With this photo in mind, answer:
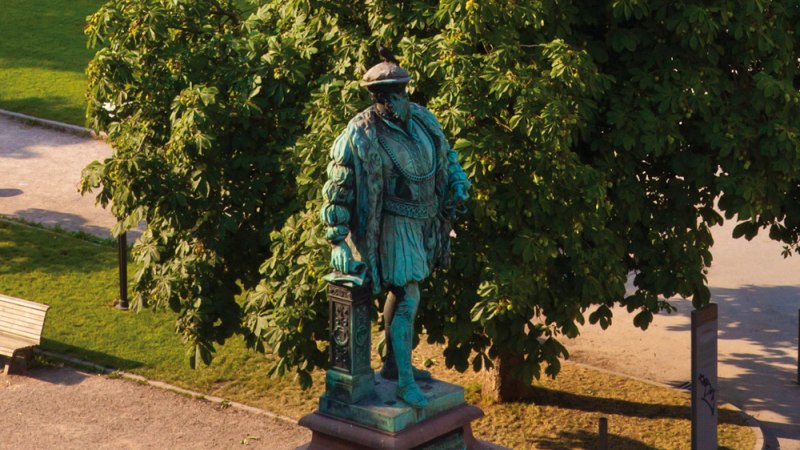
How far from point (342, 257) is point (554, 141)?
2977 mm

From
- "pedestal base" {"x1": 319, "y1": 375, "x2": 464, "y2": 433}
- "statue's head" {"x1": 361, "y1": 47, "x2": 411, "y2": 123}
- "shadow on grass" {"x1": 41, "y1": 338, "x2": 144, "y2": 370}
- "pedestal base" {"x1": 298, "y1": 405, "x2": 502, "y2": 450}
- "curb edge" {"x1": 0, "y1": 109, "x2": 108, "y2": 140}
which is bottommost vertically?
"shadow on grass" {"x1": 41, "y1": 338, "x2": 144, "y2": 370}

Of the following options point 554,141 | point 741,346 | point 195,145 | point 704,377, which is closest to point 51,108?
point 741,346

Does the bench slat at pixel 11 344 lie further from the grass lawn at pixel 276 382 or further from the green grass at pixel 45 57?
the green grass at pixel 45 57

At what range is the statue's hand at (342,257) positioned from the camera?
32.7 feet

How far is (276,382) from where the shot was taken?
1742cm

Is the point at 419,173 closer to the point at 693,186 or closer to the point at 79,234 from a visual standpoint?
the point at 693,186

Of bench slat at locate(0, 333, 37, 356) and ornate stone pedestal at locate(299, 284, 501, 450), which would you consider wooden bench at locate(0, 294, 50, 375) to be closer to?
bench slat at locate(0, 333, 37, 356)

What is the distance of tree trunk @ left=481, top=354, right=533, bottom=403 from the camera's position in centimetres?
1669

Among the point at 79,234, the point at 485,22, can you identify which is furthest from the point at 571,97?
the point at 79,234

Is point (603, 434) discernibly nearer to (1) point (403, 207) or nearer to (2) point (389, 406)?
(2) point (389, 406)

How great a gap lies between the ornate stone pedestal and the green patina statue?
5.6 inches

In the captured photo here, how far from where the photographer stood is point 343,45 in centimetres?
1356

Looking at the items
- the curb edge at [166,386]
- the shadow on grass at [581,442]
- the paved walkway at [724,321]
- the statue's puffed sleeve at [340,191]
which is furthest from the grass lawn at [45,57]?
the statue's puffed sleeve at [340,191]

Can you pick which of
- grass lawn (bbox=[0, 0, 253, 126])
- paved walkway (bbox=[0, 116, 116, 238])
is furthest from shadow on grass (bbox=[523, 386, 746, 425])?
grass lawn (bbox=[0, 0, 253, 126])
